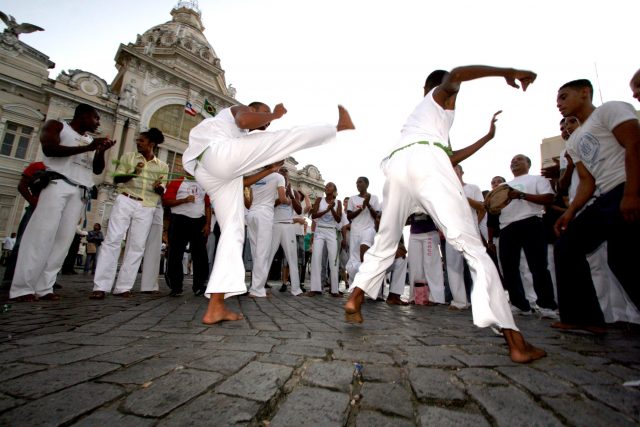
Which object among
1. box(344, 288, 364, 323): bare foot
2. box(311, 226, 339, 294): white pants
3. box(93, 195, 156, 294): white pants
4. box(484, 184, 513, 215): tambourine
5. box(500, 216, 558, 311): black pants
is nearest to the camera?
box(344, 288, 364, 323): bare foot

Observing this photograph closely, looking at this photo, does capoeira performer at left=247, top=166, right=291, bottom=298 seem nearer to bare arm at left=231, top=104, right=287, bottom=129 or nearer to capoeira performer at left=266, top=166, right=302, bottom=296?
capoeira performer at left=266, top=166, right=302, bottom=296

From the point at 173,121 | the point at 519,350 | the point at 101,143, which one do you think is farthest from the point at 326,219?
the point at 173,121

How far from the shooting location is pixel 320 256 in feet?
20.5

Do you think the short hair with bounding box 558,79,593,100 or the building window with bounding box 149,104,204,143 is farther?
the building window with bounding box 149,104,204,143

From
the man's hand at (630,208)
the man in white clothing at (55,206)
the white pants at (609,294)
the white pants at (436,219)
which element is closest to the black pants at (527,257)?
the white pants at (609,294)

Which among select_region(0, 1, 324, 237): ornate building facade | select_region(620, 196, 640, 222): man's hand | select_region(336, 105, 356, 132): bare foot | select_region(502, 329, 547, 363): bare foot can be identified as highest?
select_region(0, 1, 324, 237): ornate building facade

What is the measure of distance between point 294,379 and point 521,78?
8.36ft

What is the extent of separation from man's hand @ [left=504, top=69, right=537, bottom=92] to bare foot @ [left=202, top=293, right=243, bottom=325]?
9.35 ft

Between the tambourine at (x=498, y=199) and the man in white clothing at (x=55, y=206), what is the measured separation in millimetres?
5172

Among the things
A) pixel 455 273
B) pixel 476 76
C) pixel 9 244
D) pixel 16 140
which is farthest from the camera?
pixel 16 140

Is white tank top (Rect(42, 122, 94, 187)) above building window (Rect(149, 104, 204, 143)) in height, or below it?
below

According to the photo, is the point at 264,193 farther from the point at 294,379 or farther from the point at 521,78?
the point at 294,379

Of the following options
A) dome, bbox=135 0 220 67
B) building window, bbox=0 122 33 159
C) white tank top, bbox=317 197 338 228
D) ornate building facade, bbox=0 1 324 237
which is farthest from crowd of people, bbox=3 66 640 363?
dome, bbox=135 0 220 67

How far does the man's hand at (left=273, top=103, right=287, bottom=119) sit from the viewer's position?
2725 mm
